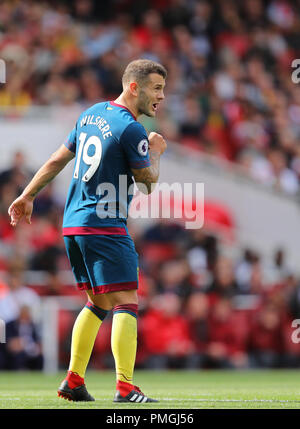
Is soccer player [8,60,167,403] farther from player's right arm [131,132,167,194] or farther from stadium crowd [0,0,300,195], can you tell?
stadium crowd [0,0,300,195]

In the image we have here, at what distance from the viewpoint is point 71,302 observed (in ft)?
40.8

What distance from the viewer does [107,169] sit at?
20.2 ft

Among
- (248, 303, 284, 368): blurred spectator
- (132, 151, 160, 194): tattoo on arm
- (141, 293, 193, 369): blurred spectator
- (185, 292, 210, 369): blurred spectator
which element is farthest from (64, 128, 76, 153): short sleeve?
(248, 303, 284, 368): blurred spectator

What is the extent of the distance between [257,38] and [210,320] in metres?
8.27

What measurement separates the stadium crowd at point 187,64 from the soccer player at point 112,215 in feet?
29.0

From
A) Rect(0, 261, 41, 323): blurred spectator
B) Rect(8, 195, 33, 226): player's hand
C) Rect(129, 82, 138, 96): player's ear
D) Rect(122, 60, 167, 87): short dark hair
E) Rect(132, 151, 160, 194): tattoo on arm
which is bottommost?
Rect(0, 261, 41, 323): blurred spectator

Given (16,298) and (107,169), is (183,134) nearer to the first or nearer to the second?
(16,298)

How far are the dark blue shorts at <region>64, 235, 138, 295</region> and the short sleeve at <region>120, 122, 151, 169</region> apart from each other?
1.59 feet

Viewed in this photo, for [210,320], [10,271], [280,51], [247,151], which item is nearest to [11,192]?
[10,271]

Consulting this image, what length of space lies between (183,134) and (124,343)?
10305 millimetres

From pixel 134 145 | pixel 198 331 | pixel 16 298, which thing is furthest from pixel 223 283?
pixel 134 145

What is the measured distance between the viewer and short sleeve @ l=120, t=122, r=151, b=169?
6.08 meters

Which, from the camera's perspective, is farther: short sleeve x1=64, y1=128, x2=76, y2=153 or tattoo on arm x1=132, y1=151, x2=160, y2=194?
short sleeve x1=64, y1=128, x2=76, y2=153
